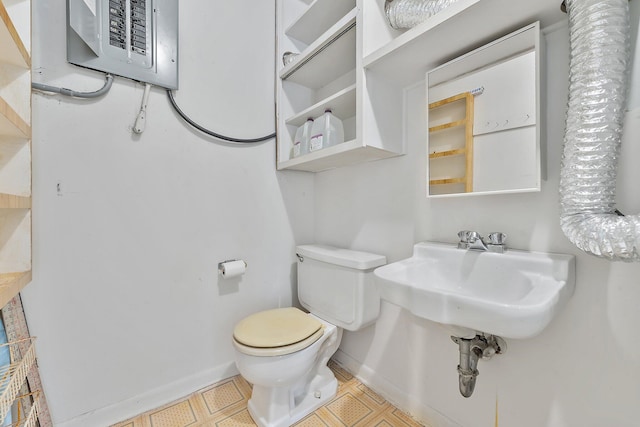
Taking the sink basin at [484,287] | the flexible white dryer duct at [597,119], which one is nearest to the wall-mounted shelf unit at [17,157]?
the sink basin at [484,287]

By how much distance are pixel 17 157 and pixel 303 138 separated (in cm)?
108

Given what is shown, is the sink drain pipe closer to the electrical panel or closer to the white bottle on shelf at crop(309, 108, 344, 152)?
the white bottle on shelf at crop(309, 108, 344, 152)

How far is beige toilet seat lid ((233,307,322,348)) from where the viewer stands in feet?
3.33

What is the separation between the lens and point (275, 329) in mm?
1105

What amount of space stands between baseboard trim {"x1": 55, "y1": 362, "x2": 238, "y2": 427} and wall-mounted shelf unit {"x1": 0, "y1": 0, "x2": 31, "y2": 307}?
62cm

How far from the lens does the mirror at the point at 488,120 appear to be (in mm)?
768

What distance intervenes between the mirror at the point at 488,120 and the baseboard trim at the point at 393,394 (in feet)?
2.90

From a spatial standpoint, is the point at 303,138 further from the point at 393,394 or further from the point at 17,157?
the point at 393,394

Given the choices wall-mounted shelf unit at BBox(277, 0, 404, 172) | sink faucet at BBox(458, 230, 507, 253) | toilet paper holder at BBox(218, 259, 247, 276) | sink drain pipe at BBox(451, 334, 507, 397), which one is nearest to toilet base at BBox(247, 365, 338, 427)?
toilet paper holder at BBox(218, 259, 247, 276)

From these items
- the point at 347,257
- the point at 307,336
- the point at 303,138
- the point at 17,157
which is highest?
the point at 303,138

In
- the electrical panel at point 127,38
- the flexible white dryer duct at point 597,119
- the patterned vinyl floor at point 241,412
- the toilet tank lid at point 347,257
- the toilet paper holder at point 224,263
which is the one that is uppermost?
the electrical panel at point 127,38

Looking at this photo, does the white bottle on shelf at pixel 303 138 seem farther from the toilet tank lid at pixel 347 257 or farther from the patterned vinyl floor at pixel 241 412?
the patterned vinyl floor at pixel 241 412

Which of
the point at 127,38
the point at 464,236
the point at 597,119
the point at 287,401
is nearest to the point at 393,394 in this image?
the point at 287,401

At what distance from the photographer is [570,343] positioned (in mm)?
769
